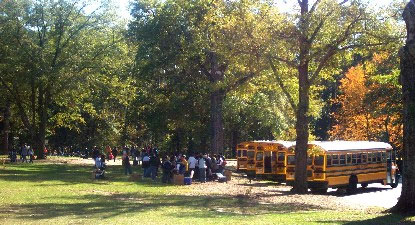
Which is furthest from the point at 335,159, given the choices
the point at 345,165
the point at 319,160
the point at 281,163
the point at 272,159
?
the point at 272,159

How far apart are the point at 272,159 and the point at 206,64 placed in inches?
444

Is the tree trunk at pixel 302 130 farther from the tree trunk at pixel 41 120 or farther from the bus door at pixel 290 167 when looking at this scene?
the tree trunk at pixel 41 120

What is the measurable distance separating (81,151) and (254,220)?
2639 inches

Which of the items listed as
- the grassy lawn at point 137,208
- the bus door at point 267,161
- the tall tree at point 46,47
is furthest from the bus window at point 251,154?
the tall tree at point 46,47

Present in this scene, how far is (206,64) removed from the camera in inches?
1754

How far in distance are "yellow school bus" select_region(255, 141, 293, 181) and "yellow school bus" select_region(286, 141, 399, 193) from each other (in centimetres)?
135

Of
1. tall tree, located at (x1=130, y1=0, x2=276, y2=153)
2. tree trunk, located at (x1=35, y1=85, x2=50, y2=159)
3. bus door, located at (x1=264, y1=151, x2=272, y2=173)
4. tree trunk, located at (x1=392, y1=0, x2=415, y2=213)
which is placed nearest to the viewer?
tree trunk, located at (x1=392, y1=0, x2=415, y2=213)

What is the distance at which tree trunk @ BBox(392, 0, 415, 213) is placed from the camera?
17.4 metres

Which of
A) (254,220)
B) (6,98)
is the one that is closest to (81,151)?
(6,98)

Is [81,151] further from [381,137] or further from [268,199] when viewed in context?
[268,199]

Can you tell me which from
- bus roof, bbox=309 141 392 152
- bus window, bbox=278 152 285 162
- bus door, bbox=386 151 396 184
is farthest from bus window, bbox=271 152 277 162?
bus door, bbox=386 151 396 184

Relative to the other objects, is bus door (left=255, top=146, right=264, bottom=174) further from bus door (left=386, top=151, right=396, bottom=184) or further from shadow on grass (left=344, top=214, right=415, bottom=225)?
shadow on grass (left=344, top=214, right=415, bottom=225)

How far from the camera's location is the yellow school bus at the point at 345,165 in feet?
102

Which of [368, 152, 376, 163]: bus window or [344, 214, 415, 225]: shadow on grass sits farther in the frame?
[368, 152, 376, 163]: bus window
